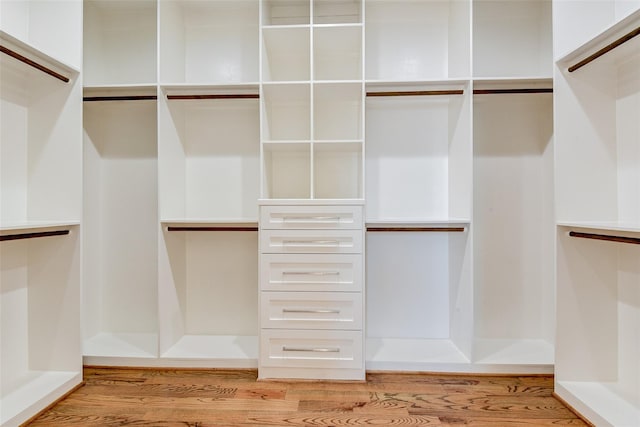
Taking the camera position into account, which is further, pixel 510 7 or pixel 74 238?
pixel 510 7

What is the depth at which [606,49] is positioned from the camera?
5.19 ft

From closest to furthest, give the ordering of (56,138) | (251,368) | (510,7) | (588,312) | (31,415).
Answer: (31,415) → (588,312) → (56,138) → (251,368) → (510,7)

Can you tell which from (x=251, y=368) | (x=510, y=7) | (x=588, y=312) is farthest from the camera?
(x=510, y=7)

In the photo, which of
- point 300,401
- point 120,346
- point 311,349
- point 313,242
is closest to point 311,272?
point 313,242

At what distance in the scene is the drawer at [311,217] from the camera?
2.01 metres

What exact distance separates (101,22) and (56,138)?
1.08 meters

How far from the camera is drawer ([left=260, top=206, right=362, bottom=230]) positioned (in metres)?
2.01

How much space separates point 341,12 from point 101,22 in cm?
169

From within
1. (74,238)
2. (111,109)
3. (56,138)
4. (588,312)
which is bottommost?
(588,312)

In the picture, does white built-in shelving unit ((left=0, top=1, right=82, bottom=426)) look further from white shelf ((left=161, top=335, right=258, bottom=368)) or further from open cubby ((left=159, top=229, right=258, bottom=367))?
open cubby ((left=159, top=229, right=258, bottom=367))

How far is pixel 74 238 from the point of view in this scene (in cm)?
200

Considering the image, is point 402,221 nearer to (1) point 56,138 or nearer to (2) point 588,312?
(2) point 588,312

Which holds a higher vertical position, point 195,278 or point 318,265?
point 318,265

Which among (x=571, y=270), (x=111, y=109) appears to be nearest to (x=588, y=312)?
(x=571, y=270)
